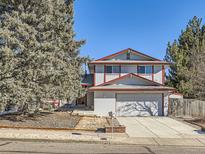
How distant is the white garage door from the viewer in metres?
22.1

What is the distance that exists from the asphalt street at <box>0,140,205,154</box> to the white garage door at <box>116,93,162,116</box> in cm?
1236

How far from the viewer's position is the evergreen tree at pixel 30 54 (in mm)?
13398

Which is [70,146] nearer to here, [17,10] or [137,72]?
[17,10]

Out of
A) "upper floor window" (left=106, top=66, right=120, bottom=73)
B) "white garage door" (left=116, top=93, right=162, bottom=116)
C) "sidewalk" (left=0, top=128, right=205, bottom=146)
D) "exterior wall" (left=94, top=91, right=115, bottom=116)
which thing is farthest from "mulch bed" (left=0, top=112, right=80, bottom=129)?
"upper floor window" (left=106, top=66, right=120, bottom=73)

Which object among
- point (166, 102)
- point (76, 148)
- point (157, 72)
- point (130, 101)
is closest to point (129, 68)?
point (157, 72)

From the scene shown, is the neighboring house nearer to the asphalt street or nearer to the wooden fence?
the wooden fence

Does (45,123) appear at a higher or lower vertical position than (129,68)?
lower

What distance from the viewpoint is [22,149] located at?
8281 mm

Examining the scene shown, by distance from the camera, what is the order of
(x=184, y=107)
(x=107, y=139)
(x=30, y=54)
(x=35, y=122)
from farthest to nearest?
(x=184, y=107), (x=35, y=122), (x=30, y=54), (x=107, y=139)

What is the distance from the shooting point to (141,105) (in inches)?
870

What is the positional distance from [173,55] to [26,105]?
25.3m

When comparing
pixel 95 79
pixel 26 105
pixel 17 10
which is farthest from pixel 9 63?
pixel 95 79

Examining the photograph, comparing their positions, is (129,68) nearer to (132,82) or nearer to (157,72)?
(132,82)

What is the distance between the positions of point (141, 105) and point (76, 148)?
14.1 metres
